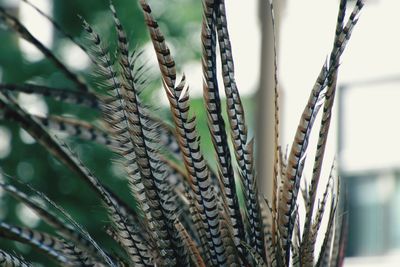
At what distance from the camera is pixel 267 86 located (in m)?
1.67

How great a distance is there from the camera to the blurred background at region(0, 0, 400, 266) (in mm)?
1616

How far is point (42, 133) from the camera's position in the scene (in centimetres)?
62

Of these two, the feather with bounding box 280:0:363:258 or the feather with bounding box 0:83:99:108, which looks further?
the feather with bounding box 0:83:99:108

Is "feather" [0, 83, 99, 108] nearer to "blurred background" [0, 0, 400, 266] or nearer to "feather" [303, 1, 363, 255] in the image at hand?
"feather" [303, 1, 363, 255]

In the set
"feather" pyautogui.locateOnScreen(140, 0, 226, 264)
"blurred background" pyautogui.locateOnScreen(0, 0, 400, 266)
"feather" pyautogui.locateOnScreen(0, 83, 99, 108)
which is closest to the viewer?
"feather" pyautogui.locateOnScreen(140, 0, 226, 264)

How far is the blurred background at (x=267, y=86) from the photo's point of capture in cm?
162

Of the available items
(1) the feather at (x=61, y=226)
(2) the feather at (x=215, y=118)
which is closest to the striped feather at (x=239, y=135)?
(2) the feather at (x=215, y=118)

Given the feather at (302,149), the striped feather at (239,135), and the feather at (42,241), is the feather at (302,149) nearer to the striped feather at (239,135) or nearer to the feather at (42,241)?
the striped feather at (239,135)

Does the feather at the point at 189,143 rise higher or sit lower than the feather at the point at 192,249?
higher

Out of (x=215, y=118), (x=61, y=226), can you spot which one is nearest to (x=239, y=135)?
(x=215, y=118)

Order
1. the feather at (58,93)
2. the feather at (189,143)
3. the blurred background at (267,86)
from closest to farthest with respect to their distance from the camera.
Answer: the feather at (189,143) → the feather at (58,93) → the blurred background at (267,86)

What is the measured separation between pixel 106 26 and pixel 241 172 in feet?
3.67

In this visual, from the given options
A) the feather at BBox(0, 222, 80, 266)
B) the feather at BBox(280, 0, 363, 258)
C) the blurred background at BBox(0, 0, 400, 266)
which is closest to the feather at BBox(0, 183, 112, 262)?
the feather at BBox(0, 222, 80, 266)

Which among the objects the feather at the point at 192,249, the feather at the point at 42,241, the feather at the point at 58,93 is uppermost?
the feather at the point at 58,93
